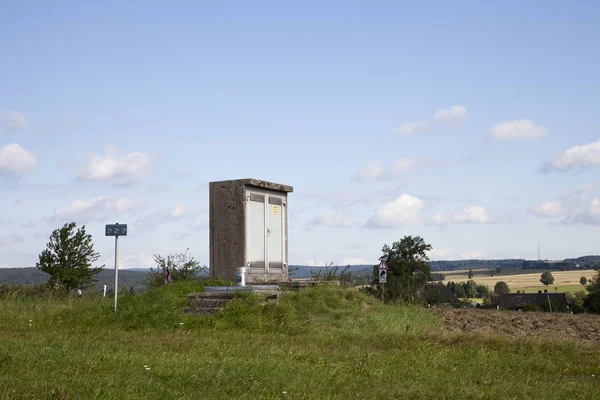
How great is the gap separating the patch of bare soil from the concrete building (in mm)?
5685

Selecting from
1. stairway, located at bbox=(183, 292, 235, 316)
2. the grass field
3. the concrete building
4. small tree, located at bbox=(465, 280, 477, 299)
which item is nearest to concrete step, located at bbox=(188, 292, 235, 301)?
stairway, located at bbox=(183, 292, 235, 316)

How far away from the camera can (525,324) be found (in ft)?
58.4

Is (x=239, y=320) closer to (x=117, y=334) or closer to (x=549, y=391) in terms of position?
(x=117, y=334)

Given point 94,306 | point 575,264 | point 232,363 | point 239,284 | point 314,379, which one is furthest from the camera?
point 575,264

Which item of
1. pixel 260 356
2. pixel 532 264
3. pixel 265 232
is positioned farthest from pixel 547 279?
pixel 260 356

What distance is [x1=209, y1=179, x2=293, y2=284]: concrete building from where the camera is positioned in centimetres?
2014

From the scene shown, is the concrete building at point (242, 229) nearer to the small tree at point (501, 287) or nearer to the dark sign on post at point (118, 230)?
the dark sign on post at point (118, 230)

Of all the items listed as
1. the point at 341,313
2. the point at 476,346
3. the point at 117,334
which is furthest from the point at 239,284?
the point at 476,346

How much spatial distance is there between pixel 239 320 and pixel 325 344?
305 cm

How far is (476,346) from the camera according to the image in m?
11.9

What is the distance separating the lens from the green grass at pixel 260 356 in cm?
766

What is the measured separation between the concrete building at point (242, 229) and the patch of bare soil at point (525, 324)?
5685 mm

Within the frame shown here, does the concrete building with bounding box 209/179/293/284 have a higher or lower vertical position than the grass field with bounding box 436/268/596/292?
higher

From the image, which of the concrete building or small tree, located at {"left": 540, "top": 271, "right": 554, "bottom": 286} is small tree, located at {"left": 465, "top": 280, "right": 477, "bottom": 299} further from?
the concrete building
